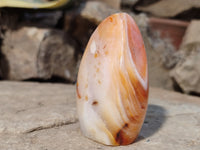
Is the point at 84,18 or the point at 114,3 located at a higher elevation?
the point at 114,3

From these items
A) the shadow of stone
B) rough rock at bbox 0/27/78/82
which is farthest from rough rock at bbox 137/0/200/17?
the shadow of stone

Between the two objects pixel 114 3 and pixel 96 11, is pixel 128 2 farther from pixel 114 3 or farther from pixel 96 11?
pixel 96 11

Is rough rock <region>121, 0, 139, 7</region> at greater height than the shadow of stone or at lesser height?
greater

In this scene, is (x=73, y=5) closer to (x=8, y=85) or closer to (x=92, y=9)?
(x=92, y=9)

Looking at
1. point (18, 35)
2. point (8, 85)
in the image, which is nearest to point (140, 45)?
point (8, 85)

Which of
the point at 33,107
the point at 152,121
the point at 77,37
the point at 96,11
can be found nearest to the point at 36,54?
the point at 77,37

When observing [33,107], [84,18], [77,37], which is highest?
[84,18]

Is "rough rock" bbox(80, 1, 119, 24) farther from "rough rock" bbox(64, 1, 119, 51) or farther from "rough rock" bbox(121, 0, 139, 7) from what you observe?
"rough rock" bbox(121, 0, 139, 7)

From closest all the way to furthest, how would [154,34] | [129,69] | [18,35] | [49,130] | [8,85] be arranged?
1. [129,69]
2. [49,130]
3. [8,85]
4. [18,35]
5. [154,34]
